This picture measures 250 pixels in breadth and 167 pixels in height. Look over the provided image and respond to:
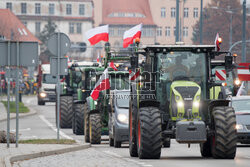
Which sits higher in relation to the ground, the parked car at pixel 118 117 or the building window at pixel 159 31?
the building window at pixel 159 31

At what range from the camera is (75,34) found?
7141 inches

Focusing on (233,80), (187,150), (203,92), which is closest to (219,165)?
(203,92)

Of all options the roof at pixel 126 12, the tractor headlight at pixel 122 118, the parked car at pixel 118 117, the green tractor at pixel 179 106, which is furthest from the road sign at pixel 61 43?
the roof at pixel 126 12

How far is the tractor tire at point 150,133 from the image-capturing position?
16891 mm

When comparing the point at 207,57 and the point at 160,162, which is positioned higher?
the point at 207,57

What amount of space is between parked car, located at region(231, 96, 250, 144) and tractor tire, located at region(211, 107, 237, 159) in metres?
6.19

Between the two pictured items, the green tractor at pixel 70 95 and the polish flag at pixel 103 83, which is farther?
the green tractor at pixel 70 95

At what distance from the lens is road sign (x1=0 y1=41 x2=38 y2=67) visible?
20.4 m

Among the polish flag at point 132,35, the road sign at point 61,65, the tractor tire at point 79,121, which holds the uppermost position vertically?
the polish flag at point 132,35

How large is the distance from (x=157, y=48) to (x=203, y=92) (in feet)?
4.26

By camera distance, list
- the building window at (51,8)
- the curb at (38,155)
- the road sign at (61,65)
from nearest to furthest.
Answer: the curb at (38,155), the road sign at (61,65), the building window at (51,8)

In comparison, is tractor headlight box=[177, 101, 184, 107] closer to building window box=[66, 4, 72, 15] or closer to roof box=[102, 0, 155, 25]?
building window box=[66, 4, 72, 15]

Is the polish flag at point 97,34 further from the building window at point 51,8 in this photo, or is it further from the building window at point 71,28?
the building window at point 51,8

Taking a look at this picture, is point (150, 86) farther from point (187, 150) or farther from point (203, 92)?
point (187, 150)
